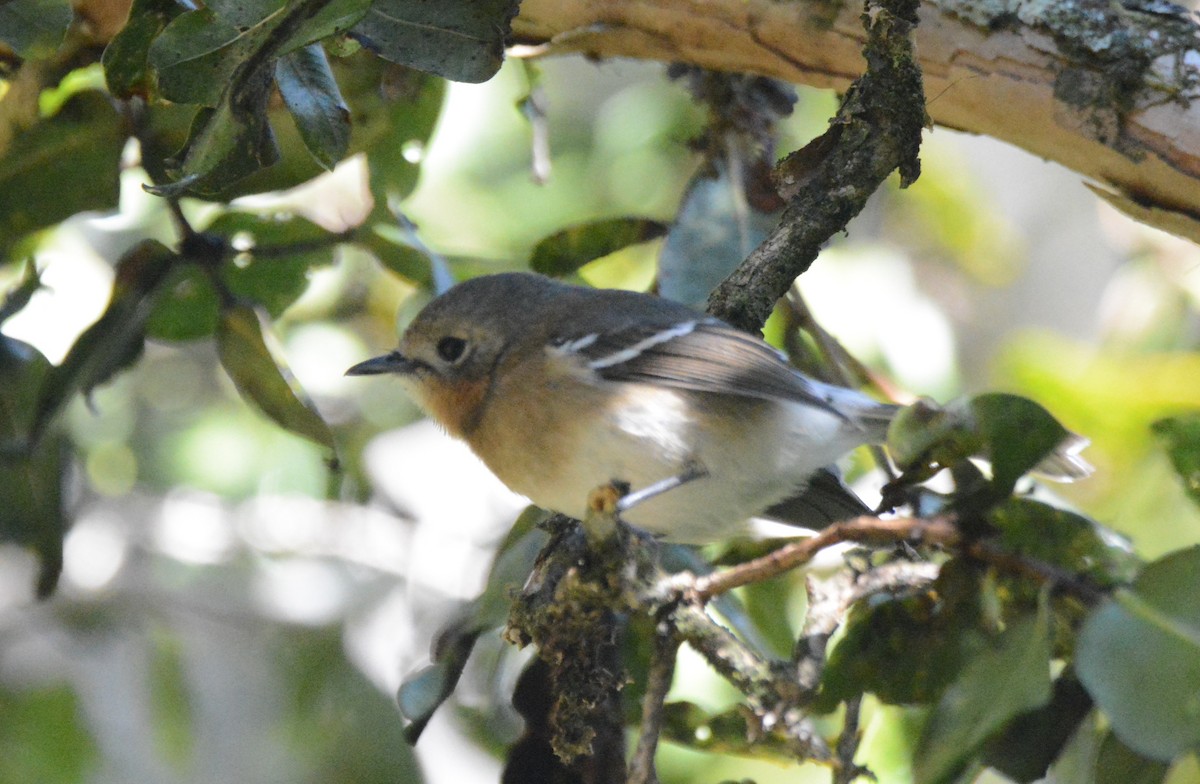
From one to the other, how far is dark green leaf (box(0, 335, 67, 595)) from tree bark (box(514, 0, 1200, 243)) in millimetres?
1434

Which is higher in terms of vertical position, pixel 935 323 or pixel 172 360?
pixel 935 323

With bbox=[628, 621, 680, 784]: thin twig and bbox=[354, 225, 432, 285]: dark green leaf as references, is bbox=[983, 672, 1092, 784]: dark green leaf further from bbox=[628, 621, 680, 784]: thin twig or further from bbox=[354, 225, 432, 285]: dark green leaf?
bbox=[354, 225, 432, 285]: dark green leaf

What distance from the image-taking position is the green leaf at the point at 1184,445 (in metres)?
1.98

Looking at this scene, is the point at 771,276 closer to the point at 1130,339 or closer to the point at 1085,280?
the point at 1130,339

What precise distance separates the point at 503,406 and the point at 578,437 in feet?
0.97

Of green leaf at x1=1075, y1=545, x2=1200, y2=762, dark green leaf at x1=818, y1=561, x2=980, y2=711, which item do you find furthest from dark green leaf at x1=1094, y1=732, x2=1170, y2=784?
dark green leaf at x1=818, y1=561, x2=980, y2=711

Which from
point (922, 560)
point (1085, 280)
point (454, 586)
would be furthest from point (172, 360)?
point (1085, 280)

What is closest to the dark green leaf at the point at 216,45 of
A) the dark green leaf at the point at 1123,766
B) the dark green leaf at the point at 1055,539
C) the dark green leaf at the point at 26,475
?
the dark green leaf at the point at 26,475

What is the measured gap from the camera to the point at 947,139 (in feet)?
21.6

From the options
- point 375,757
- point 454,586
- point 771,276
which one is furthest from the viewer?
point 454,586

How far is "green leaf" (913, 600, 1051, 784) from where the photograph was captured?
169cm

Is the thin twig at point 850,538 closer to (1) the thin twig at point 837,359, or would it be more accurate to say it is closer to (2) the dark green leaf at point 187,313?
(1) the thin twig at point 837,359

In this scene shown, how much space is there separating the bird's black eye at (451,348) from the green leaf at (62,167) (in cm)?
97

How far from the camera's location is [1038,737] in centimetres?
189
